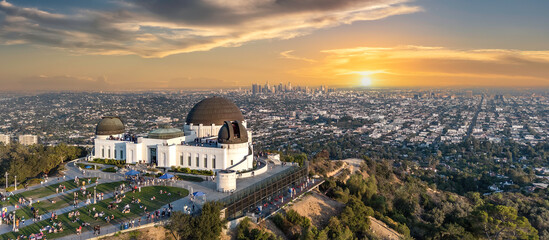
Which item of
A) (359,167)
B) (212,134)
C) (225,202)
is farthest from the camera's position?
(359,167)

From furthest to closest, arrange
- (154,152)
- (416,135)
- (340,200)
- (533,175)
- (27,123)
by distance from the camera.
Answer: (27,123) → (416,135) → (533,175) → (154,152) → (340,200)

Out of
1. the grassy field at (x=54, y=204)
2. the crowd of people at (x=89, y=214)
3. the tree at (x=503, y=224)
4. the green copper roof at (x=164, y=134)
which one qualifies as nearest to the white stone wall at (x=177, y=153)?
the green copper roof at (x=164, y=134)

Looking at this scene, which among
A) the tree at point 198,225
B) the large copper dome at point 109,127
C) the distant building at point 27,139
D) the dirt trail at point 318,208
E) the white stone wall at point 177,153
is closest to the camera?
the tree at point 198,225

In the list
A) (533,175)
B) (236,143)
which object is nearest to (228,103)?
(236,143)

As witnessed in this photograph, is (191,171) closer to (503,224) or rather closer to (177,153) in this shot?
(177,153)

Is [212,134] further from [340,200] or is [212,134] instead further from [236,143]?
[340,200]

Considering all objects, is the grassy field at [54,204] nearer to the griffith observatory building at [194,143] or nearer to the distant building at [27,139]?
the griffith observatory building at [194,143]

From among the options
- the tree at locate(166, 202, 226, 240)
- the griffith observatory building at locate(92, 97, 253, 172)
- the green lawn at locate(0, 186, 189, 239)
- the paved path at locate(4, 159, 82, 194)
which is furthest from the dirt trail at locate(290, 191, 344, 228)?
the paved path at locate(4, 159, 82, 194)

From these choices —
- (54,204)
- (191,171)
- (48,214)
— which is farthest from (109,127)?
(48,214)
